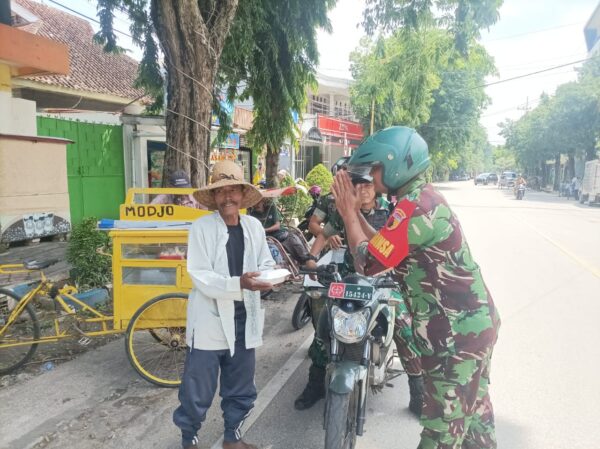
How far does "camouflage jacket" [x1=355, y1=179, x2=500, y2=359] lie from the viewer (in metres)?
1.92

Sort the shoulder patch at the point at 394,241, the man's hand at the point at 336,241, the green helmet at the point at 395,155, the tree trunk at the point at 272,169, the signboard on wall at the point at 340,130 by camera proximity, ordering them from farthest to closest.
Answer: the signboard on wall at the point at 340,130, the tree trunk at the point at 272,169, the man's hand at the point at 336,241, the green helmet at the point at 395,155, the shoulder patch at the point at 394,241

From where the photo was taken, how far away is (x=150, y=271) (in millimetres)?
3631

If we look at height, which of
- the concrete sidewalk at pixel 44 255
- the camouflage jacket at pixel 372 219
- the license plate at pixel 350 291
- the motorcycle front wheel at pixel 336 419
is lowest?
the concrete sidewalk at pixel 44 255

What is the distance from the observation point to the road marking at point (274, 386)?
318 centimetres

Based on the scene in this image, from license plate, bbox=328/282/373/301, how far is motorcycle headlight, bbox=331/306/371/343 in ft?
0.37

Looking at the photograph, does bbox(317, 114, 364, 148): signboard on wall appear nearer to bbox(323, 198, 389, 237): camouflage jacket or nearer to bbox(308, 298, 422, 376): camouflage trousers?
bbox(323, 198, 389, 237): camouflage jacket

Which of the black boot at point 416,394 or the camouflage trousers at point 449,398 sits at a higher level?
the camouflage trousers at point 449,398

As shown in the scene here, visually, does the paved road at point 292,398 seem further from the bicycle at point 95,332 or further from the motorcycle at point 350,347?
the motorcycle at point 350,347

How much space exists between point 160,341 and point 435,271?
2.77m

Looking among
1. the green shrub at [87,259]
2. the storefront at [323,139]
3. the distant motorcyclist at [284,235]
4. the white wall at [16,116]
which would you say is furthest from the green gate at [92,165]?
the storefront at [323,139]

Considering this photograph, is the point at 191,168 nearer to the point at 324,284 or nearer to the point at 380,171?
the point at 324,284

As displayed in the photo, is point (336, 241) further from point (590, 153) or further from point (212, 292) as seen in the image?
point (590, 153)

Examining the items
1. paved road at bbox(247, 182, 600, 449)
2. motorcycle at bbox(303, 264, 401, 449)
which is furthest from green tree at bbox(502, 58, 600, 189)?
motorcycle at bbox(303, 264, 401, 449)

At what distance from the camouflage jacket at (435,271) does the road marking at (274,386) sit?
5.04ft
